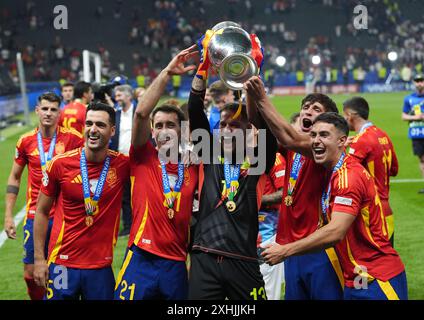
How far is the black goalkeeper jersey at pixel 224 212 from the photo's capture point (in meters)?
4.21

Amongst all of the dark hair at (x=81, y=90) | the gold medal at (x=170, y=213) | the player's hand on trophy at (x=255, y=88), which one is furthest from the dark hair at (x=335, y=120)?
the dark hair at (x=81, y=90)

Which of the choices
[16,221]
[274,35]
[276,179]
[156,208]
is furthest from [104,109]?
[274,35]

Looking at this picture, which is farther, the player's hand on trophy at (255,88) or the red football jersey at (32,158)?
the red football jersey at (32,158)

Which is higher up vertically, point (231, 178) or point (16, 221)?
point (231, 178)

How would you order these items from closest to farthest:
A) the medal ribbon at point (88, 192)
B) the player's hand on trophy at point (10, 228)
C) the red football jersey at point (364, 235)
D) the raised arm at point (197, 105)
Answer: the red football jersey at point (364, 235) < the raised arm at point (197, 105) < the medal ribbon at point (88, 192) < the player's hand on trophy at point (10, 228)

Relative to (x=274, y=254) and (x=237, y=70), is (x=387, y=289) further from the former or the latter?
(x=237, y=70)

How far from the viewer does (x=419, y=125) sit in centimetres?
1252

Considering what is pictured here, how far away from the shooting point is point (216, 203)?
4301 mm

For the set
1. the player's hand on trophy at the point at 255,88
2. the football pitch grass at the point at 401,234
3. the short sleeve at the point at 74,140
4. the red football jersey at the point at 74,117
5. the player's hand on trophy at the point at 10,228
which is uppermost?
the player's hand on trophy at the point at 255,88

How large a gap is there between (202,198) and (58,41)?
120ft

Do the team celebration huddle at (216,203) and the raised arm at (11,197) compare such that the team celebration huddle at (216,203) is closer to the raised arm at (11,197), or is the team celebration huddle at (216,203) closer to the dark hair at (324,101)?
the dark hair at (324,101)

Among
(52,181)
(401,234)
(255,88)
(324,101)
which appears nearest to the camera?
(255,88)

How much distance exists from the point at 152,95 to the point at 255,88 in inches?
28.6
